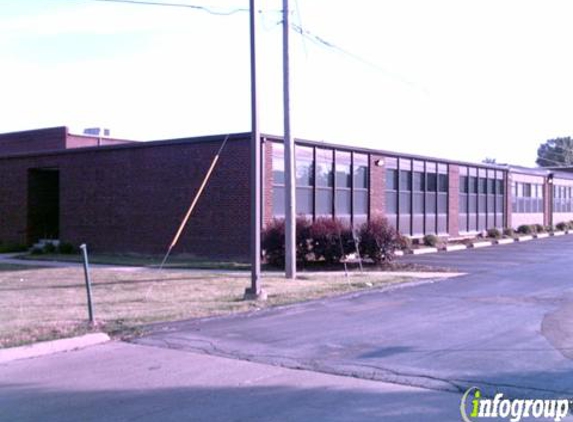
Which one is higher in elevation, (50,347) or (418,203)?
(418,203)

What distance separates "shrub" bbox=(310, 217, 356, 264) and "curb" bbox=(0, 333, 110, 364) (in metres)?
12.5

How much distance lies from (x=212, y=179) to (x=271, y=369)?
16481 millimetres

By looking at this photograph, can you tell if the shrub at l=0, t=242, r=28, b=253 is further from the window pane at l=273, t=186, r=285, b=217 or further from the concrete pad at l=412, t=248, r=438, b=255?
the concrete pad at l=412, t=248, r=438, b=255

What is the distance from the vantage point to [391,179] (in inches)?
1256

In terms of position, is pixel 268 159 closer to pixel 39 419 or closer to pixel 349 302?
pixel 349 302

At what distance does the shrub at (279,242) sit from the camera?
22.5 metres

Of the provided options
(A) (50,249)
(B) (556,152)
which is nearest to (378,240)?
(A) (50,249)

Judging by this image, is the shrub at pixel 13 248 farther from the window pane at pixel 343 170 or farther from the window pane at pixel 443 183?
the window pane at pixel 443 183

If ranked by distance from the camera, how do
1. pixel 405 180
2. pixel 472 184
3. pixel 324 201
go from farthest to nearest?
pixel 472 184
pixel 405 180
pixel 324 201

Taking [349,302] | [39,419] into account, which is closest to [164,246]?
[349,302]

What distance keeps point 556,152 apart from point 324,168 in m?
104

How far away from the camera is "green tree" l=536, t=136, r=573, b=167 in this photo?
115m

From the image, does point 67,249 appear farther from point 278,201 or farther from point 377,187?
point 377,187

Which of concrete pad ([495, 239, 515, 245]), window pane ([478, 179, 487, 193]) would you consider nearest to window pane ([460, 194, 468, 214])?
window pane ([478, 179, 487, 193])
